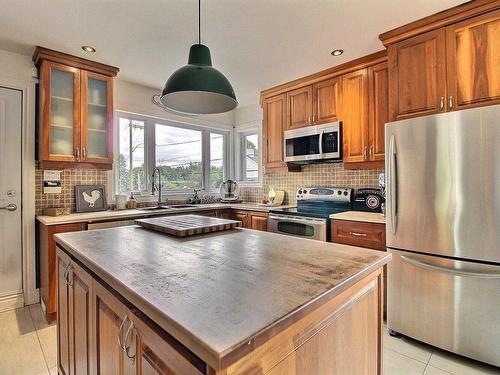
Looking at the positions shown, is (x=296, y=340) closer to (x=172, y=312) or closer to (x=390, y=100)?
(x=172, y=312)

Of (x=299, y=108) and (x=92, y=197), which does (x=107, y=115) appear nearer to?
(x=92, y=197)

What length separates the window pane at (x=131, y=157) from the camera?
3508mm

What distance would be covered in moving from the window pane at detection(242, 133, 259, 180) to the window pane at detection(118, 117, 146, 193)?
170 centimetres

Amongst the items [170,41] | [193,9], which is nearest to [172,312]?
[193,9]

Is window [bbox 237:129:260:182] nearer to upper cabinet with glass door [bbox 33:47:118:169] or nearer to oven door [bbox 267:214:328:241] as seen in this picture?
oven door [bbox 267:214:328:241]

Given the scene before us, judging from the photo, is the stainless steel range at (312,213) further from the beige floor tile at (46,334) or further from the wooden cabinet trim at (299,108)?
the beige floor tile at (46,334)

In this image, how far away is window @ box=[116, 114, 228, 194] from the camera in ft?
11.7

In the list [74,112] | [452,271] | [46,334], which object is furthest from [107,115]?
[452,271]

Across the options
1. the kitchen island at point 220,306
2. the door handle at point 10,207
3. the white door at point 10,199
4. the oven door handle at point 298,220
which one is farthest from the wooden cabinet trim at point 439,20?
the door handle at point 10,207

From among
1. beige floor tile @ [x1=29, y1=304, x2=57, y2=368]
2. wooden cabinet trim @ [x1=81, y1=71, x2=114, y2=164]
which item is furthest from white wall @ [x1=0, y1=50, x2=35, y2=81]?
beige floor tile @ [x1=29, y1=304, x2=57, y2=368]

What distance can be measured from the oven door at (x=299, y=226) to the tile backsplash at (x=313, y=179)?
2.52ft

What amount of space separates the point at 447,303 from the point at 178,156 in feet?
11.8

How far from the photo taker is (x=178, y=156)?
4.17 metres

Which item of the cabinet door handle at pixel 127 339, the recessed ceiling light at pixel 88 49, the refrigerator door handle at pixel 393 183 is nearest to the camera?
the cabinet door handle at pixel 127 339
